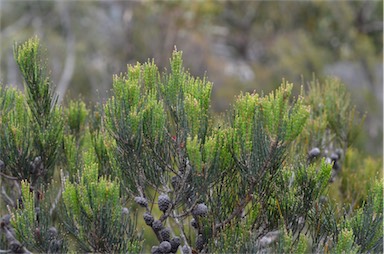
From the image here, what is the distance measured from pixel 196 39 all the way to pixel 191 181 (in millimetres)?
8342

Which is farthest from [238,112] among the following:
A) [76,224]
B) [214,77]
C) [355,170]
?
[214,77]

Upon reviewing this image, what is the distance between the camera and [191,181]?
3.42 ft

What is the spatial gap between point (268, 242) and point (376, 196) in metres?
0.26

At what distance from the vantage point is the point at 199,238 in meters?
1.08

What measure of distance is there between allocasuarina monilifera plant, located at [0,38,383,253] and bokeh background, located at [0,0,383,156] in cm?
590

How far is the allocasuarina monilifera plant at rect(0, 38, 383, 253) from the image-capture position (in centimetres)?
100

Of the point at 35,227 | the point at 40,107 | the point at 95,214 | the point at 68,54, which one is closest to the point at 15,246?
the point at 35,227

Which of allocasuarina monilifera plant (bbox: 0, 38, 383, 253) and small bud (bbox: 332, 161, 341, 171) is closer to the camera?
allocasuarina monilifera plant (bbox: 0, 38, 383, 253)

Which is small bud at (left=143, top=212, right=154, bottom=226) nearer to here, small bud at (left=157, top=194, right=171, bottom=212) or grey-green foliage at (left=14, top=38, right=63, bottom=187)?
small bud at (left=157, top=194, right=171, bottom=212)

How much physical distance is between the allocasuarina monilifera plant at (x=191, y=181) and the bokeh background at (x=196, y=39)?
5.90m

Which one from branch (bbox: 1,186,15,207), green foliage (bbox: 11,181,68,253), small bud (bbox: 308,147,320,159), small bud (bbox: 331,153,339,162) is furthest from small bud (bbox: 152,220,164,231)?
small bud (bbox: 331,153,339,162)

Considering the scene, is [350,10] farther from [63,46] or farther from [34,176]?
[34,176]

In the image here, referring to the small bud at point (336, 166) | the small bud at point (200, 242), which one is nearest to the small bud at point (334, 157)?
the small bud at point (336, 166)

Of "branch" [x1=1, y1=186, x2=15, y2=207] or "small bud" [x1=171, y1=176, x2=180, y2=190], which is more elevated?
Answer: "branch" [x1=1, y1=186, x2=15, y2=207]
